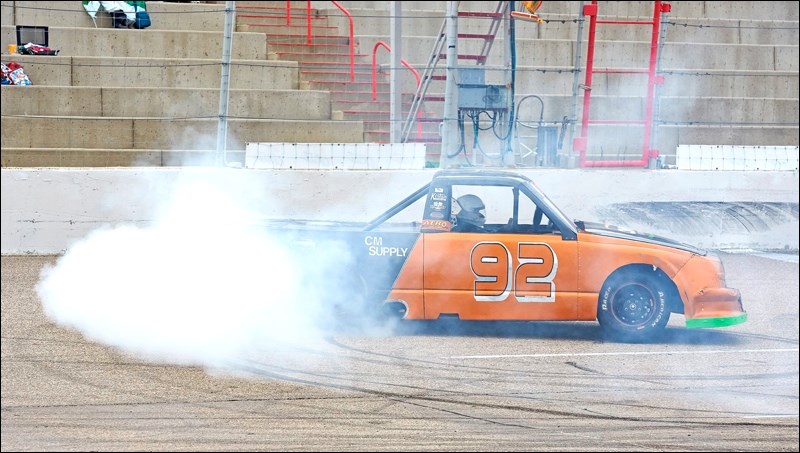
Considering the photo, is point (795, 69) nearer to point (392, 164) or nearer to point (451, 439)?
point (392, 164)

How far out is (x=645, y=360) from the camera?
8148 millimetres

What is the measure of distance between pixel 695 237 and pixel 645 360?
17.9 ft

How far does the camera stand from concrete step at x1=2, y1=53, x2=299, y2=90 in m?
15.0

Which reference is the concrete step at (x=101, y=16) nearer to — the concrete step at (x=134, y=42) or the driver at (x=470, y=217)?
the concrete step at (x=134, y=42)

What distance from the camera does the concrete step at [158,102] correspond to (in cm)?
1473

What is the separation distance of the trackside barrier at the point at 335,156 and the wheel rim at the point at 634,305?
4.33 meters

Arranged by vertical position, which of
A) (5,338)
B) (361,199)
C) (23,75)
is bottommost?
(5,338)

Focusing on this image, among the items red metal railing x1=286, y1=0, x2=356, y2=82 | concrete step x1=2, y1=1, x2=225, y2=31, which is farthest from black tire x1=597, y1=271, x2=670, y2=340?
concrete step x1=2, y1=1, x2=225, y2=31

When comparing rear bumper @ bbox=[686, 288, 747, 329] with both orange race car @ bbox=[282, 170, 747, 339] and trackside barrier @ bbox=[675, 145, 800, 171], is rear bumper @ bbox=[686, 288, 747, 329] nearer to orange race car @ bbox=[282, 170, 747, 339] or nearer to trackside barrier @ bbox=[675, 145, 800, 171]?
orange race car @ bbox=[282, 170, 747, 339]

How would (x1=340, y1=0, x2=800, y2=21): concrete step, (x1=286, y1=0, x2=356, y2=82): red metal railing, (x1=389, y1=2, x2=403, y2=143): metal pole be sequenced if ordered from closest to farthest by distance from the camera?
(x1=389, y1=2, x2=403, y2=143): metal pole < (x1=286, y1=0, x2=356, y2=82): red metal railing < (x1=340, y1=0, x2=800, y2=21): concrete step

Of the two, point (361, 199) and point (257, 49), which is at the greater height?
point (257, 49)

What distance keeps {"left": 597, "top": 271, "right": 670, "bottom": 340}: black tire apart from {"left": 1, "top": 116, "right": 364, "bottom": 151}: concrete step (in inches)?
263

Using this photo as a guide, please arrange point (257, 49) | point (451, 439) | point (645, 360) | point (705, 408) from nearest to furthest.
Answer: point (451, 439) < point (705, 408) < point (645, 360) < point (257, 49)

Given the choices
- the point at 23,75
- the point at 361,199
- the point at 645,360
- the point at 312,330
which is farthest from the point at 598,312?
the point at 23,75
